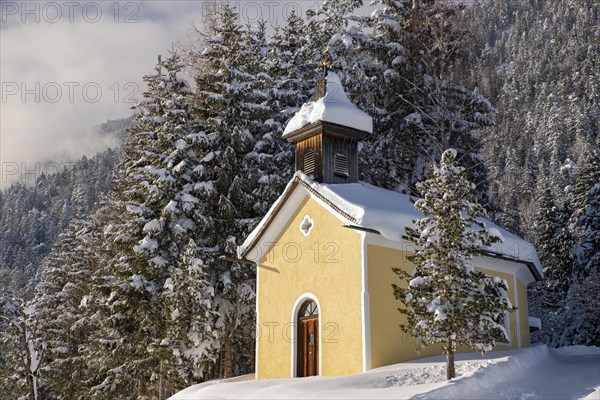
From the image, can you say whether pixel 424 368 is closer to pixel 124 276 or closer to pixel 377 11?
pixel 124 276

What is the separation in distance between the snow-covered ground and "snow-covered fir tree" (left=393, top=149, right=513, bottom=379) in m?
0.84

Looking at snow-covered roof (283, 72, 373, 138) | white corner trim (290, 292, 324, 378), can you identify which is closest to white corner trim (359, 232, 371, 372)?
white corner trim (290, 292, 324, 378)

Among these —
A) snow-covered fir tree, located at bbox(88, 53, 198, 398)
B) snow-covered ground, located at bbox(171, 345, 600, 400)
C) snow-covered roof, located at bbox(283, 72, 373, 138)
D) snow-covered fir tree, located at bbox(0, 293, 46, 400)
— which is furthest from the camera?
snow-covered fir tree, located at bbox(0, 293, 46, 400)

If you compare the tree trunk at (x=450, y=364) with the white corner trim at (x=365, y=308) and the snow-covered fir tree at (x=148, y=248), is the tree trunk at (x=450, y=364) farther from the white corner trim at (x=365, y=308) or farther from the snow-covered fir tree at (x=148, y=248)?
the snow-covered fir tree at (x=148, y=248)

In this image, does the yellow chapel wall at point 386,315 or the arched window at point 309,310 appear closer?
the yellow chapel wall at point 386,315

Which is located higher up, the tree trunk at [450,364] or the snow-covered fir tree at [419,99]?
the snow-covered fir tree at [419,99]

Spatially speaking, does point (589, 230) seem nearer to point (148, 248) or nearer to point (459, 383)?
point (148, 248)

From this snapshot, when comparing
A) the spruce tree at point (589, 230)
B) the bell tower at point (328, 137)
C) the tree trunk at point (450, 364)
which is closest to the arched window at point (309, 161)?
the bell tower at point (328, 137)

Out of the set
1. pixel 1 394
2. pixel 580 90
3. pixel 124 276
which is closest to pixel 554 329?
pixel 124 276

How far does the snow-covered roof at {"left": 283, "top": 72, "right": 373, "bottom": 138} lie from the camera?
67.6 feet

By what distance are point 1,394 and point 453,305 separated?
120 feet

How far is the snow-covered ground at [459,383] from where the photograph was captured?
12.1m

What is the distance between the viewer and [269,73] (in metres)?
28.9

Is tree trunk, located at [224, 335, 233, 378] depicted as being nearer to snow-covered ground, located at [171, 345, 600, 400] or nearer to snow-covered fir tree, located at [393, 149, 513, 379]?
snow-covered ground, located at [171, 345, 600, 400]
